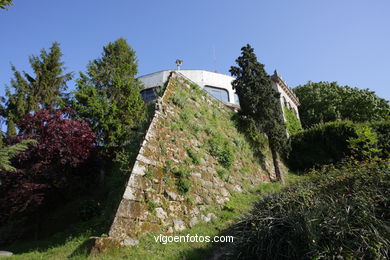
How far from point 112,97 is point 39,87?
16.5 feet

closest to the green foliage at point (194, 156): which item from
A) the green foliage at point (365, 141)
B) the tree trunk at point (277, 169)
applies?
the green foliage at point (365, 141)

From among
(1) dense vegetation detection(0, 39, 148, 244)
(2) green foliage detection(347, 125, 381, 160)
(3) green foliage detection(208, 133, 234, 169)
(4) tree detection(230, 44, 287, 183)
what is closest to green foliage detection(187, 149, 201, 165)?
(3) green foliage detection(208, 133, 234, 169)

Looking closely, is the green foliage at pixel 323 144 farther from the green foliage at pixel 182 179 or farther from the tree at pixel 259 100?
the green foliage at pixel 182 179

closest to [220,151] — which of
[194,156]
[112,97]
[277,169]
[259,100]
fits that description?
[194,156]

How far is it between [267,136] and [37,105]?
13.1 meters

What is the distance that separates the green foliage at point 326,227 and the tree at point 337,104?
2511 cm

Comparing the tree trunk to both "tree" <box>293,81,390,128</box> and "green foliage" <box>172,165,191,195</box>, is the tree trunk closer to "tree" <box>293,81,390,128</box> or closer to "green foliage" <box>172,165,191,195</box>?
"green foliage" <box>172,165,191,195</box>

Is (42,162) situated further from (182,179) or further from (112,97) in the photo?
(112,97)

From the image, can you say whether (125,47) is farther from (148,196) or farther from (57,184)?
(148,196)

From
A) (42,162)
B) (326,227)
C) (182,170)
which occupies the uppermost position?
(42,162)

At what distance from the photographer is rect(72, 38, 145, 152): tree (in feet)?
33.4

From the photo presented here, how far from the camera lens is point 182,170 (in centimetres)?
612

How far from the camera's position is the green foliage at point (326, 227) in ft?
8.46

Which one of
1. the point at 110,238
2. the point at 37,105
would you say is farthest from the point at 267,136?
the point at 37,105
